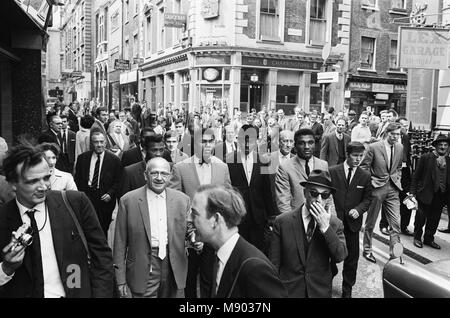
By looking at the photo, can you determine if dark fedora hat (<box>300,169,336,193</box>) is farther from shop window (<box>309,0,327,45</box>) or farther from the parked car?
shop window (<box>309,0,327,45</box>)

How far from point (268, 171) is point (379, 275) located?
7.06 feet

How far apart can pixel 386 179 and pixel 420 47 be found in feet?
18.5

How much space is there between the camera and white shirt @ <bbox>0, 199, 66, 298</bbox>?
289 centimetres

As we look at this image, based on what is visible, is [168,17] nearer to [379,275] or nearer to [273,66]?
[273,66]

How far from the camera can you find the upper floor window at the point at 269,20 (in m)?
23.2

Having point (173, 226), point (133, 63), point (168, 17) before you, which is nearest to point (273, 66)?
point (168, 17)

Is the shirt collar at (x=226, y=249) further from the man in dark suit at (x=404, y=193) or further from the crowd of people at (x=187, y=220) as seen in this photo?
the man in dark suit at (x=404, y=193)

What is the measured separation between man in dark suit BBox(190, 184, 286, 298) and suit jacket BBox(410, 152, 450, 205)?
601cm

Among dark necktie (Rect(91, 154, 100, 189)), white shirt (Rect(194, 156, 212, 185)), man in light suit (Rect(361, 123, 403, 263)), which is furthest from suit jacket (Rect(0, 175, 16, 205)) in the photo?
man in light suit (Rect(361, 123, 403, 263))

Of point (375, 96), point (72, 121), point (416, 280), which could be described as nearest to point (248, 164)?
→ point (416, 280)

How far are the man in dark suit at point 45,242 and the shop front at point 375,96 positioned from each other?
23.8m

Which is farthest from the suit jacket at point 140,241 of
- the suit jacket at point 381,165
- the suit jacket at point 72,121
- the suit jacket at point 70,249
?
the suit jacket at point 72,121

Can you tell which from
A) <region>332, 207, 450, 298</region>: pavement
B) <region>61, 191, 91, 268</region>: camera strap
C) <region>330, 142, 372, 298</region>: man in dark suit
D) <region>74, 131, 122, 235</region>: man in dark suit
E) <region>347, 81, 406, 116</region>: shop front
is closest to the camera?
<region>61, 191, 91, 268</region>: camera strap

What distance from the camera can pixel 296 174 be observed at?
5.40 m
